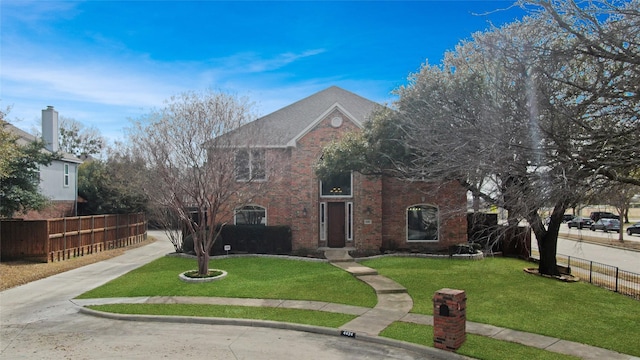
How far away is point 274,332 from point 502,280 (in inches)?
336

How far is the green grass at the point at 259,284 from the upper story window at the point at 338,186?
541 cm

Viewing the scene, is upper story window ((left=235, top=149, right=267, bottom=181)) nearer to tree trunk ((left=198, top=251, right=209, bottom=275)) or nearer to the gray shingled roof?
the gray shingled roof

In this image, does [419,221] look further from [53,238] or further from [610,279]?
[53,238]

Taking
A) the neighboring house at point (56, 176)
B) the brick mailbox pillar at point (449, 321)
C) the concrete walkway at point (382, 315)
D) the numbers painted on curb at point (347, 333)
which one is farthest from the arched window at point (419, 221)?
the neighboring house at point (56, 176)

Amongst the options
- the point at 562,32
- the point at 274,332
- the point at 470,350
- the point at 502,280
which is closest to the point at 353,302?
the point at 274,332

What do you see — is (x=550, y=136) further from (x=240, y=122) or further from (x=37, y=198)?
(x=37, y=198)

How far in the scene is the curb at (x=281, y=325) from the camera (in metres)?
8.58

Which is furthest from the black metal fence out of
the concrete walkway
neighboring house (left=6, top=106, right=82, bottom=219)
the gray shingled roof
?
neighboring house (left=6, top=106, right=82, bottom=219)

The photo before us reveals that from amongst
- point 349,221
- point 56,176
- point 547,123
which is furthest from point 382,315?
point 56,176

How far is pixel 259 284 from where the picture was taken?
47.8 feet

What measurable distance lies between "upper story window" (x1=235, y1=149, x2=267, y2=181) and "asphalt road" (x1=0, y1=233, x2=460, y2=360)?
8191 mm

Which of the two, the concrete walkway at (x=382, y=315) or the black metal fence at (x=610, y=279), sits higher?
the concrete walkway at (x=382, y=315)

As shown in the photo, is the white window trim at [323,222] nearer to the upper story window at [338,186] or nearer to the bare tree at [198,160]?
the upper story window at [338,186]

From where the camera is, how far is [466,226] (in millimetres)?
23172
